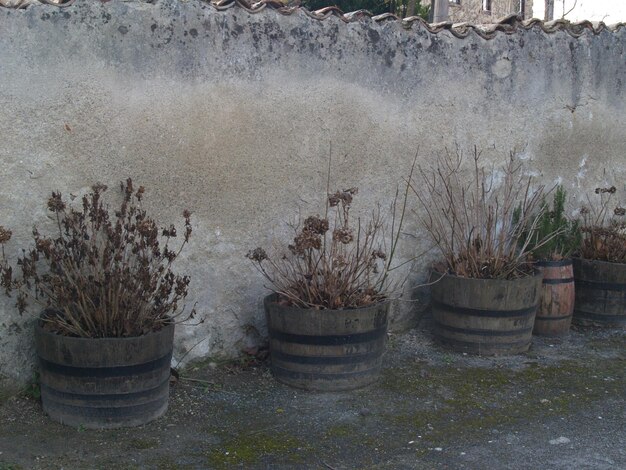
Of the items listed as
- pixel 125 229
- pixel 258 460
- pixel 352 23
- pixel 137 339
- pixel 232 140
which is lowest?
pixel 258 460

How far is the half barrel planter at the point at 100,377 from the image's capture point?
4.05 meters

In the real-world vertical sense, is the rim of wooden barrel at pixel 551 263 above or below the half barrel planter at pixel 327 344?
above

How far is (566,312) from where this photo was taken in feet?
19.7

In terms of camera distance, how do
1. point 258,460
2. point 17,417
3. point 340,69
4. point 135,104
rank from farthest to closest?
point 340,69 < point 135,104 < point 17,417 < point 258,460

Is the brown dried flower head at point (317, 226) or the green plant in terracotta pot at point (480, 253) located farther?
the green plant in terracotta pot at point (480, 253)

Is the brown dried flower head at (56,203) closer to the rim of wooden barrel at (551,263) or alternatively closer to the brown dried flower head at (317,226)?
the brown dried flower head at (317,226)

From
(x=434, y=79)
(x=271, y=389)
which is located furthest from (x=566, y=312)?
(x=271, y=389)

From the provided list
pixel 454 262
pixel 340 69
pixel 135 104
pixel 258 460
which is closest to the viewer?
pixel 258 460

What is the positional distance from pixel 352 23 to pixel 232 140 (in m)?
1.20

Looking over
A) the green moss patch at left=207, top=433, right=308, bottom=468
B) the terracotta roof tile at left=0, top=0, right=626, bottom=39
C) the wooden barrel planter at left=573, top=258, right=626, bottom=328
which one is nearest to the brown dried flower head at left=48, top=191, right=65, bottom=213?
the terracotta roof tile at left=0, top=0, right=626, bottom=39

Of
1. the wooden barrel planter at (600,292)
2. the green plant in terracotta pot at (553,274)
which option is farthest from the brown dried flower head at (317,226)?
the wooden barrel planter at (600,292)

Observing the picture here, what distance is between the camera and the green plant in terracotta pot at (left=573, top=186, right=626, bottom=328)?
6.19m

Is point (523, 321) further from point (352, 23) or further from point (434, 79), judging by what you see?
point (352, 23)

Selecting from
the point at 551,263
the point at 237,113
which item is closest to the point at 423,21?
the point at 237,113
